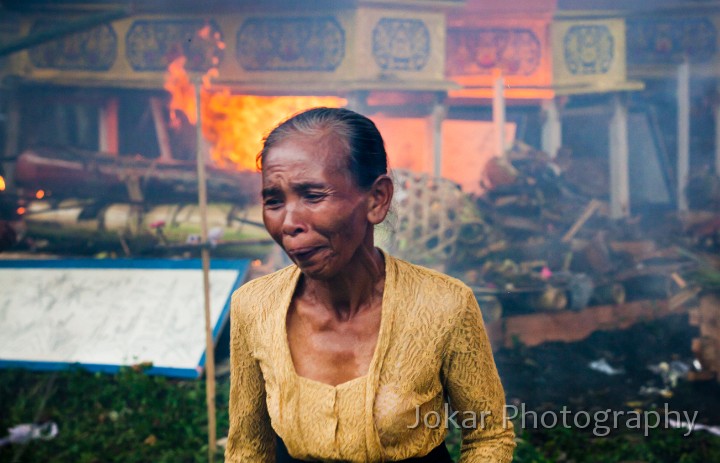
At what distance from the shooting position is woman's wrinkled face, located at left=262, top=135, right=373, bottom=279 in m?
1.99

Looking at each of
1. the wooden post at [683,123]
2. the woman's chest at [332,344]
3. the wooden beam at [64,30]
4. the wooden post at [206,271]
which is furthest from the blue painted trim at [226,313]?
the wooden post at [683,123]

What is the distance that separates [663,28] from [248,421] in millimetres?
7008

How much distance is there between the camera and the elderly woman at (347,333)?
2025 mm

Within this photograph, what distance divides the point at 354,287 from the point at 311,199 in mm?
377

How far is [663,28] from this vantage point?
7.46 m

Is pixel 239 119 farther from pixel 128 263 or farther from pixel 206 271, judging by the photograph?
pixel 206 271

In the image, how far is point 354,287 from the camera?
87.4 inches

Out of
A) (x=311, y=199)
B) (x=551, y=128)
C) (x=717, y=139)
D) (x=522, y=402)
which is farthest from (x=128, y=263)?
(x=717, y=139)

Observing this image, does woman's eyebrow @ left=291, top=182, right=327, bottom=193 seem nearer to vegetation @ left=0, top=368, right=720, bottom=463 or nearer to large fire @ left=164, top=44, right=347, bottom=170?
vegetation @ left=0, top=368, right=720, bottom=463

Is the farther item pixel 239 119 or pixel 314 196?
pixel 239 119

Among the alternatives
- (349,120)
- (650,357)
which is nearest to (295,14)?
(650,357)

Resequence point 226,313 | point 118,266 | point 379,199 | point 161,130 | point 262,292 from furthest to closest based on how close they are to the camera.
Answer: point 161,130 → point 118,266 → point 226,313 → point 262,292 → point 379,199

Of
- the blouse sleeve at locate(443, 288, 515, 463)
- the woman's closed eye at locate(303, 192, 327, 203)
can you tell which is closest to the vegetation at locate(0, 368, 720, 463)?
the blouse sleeve at locate(443, 288, 515, 463)

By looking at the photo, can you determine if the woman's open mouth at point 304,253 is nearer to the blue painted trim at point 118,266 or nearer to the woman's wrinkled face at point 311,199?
the woman's wrinkled face at point 311,199
